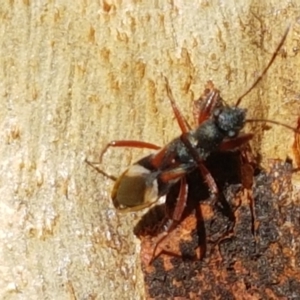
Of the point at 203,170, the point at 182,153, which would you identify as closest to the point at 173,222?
the point at 203,170

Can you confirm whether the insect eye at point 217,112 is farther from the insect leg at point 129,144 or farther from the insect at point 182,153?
the insect leg at point 129,144

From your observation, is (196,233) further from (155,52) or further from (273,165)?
(155,52)

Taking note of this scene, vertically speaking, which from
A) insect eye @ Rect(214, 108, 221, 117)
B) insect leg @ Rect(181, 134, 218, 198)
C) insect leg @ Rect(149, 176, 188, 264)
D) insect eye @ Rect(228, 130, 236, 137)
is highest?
insect eye @ Rect(214, 108, 221, 117)

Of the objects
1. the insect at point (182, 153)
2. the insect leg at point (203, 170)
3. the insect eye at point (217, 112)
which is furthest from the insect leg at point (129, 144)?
the insect eye at point (217, 112)

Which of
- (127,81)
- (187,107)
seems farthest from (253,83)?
(127,81)

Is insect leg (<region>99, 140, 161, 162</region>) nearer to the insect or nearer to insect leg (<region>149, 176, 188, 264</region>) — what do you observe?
the insect

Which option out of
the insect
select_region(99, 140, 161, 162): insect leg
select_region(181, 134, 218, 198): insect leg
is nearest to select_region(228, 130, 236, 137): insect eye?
the insect
